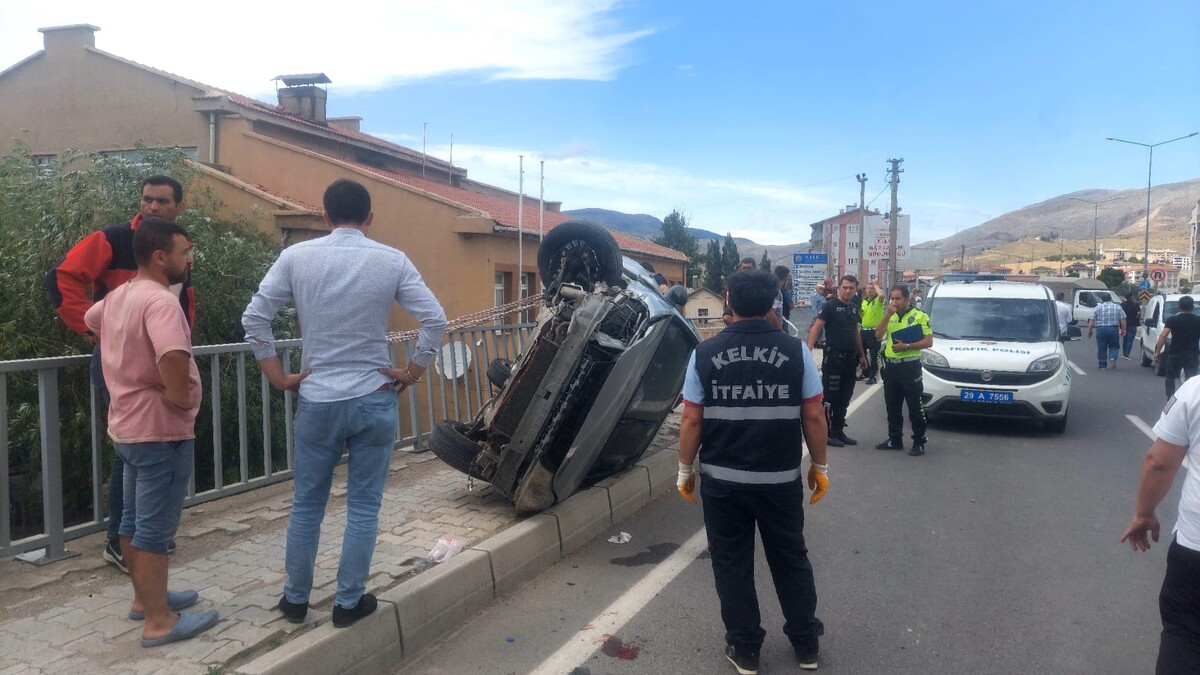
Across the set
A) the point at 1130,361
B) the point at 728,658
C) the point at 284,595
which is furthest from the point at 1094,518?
the point at 1130,361

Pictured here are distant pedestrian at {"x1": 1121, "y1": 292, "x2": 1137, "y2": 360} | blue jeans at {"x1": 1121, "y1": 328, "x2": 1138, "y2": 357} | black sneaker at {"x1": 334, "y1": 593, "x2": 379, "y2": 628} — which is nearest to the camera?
black sneaker at {"x1": 334, "y1": 593, "x2": 379, "y2": 628}

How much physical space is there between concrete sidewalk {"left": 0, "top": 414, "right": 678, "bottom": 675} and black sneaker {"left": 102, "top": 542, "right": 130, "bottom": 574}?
4 centimetres

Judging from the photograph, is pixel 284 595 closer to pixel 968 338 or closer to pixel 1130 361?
pixel 968 338

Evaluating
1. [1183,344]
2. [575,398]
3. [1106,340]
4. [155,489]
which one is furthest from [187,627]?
[1106,340]

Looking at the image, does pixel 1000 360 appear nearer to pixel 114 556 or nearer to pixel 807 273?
pixel 114 556

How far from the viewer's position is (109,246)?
13.3 ft

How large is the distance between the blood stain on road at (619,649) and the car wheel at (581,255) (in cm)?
300

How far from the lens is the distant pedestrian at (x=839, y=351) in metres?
9.09

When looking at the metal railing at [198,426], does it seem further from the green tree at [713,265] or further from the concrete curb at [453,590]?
the green tree at [713,265]

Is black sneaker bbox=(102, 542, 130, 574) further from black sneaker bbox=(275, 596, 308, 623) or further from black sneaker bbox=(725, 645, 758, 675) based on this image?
black sneaker bbox=(725, 645, 758, 675)

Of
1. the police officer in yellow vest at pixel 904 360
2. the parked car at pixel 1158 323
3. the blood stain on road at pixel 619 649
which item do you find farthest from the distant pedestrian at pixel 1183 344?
the blood stain on road at pixel 619 649

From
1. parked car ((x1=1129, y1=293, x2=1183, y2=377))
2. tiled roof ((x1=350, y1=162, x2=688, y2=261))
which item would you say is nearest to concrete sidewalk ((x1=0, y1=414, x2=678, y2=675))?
tiled roof ((x1=350, y1=162, x2=688, y2=261))

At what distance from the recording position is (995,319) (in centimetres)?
1099

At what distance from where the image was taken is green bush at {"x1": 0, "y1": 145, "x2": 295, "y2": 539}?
25.7ft
